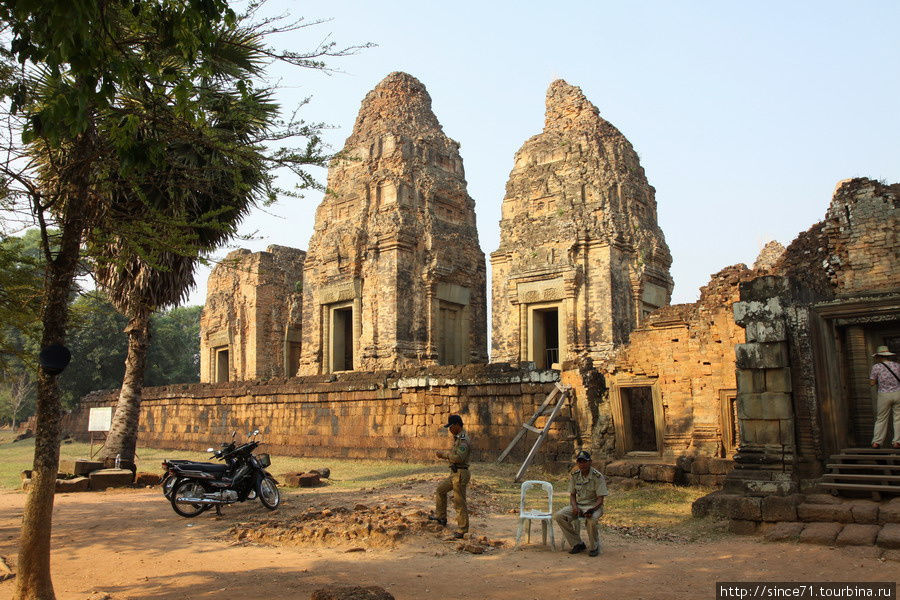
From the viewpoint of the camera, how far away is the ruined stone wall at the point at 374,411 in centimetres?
1381

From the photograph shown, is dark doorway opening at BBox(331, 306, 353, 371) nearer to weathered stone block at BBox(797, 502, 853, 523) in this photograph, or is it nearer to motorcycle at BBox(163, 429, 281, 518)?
motorcycle at BBox(163, 429, 281, 518)

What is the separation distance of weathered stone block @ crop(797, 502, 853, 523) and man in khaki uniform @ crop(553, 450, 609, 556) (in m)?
2.24

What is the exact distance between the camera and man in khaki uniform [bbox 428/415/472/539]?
7.29 m

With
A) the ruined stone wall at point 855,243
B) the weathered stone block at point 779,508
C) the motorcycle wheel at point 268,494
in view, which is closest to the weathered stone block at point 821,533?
the weathered stone block at point 779,508

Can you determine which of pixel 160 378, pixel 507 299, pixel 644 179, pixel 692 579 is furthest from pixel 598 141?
pixel 160 378

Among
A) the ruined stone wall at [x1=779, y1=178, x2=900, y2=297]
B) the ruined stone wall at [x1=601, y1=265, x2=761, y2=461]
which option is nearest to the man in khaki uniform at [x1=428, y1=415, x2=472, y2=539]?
the ruined stone wall at [x1=779, y1=178, x2=900, y2=297]

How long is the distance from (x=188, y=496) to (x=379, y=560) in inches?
138

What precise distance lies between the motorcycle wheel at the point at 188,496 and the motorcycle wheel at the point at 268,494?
0.69m

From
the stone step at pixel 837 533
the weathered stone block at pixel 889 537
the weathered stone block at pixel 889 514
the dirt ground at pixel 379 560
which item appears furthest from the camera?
the weathered stone block at pixel 889 514

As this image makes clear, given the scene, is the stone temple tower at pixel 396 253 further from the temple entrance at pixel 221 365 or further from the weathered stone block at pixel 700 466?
the weathered stone block at pixel 700 466

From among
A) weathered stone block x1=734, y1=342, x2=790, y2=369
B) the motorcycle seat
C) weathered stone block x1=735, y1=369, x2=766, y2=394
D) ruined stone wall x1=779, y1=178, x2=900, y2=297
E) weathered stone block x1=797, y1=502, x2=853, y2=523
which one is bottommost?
weathered stone block x1=797, y1=502, x2=853, y2=523

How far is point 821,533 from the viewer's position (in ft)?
22.6

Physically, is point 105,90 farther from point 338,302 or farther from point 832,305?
point 338,302

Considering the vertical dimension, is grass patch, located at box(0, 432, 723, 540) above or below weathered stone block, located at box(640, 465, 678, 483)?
below
